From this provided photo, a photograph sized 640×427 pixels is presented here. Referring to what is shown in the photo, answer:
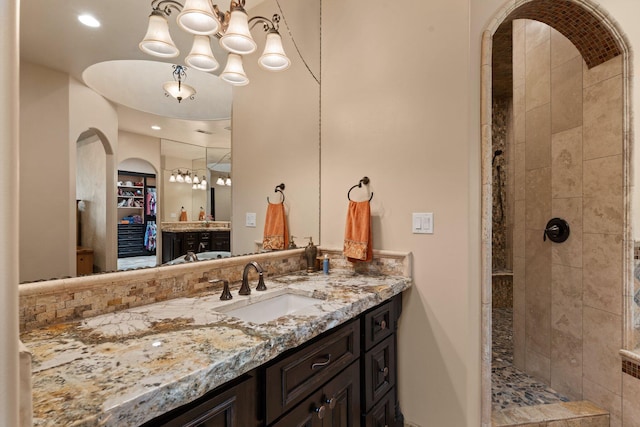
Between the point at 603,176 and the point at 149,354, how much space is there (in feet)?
7.95

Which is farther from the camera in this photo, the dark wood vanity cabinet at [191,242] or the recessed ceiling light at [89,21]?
the dark wood vanity cabinet at [191,242]

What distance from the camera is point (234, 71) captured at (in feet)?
5.51

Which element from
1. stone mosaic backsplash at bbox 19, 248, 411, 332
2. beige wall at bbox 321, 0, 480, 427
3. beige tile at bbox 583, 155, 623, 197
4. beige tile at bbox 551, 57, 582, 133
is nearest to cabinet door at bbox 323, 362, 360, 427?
beige wall at bbox 321, 0, 480, 427

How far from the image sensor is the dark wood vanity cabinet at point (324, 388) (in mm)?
836

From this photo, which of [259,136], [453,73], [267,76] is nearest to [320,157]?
[259,136]

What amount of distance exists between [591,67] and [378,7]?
136 centimetres

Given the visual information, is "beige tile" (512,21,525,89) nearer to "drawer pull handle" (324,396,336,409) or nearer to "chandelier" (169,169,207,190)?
"chandelier" (169,169,207,190)

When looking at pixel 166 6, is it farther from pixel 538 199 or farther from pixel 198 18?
pixel 538 199

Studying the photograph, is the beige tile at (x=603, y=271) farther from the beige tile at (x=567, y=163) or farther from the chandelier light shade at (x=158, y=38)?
the chandelier light shade at (x=158, y=38)

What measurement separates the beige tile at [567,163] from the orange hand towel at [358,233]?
1.30 meters

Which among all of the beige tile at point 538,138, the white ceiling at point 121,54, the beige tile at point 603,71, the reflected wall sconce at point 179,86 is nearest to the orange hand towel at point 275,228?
the white ceiling at point 121,54

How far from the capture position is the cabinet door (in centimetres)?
122

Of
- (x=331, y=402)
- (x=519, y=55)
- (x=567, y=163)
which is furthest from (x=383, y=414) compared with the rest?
(x=519, y=55)

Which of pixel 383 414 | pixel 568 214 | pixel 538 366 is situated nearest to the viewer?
pixel 383 414
